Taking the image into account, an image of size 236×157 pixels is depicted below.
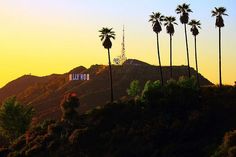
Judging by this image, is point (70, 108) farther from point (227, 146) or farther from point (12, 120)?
point (227, 146)

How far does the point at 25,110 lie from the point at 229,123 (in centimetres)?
4521

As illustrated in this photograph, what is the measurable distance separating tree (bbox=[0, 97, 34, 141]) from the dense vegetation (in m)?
9.51

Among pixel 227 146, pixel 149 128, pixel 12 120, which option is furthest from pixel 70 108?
pixel 227 146

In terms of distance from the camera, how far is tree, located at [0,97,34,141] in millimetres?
106938

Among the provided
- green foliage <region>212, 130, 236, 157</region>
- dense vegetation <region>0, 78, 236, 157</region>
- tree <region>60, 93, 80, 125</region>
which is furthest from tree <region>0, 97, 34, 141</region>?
green foliage <region>212, 130, 236, 157</region>

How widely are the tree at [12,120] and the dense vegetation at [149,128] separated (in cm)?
951

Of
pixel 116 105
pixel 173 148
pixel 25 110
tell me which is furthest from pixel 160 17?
pixel 173 148

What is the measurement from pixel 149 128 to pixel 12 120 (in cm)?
3462

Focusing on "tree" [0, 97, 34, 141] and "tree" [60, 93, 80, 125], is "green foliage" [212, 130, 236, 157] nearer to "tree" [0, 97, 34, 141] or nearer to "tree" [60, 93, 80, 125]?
"tree" [60, 93, 80, 125]

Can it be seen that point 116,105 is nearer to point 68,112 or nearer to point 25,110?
point 68,112

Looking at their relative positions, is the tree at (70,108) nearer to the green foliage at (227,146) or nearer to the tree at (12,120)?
the tree at (12,120)

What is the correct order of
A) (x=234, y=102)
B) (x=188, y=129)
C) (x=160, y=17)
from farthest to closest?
(x=160, y=17)
(x=234, y=102)
(x=188, y=129)

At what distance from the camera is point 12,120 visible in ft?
353

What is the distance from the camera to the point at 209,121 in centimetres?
8662
